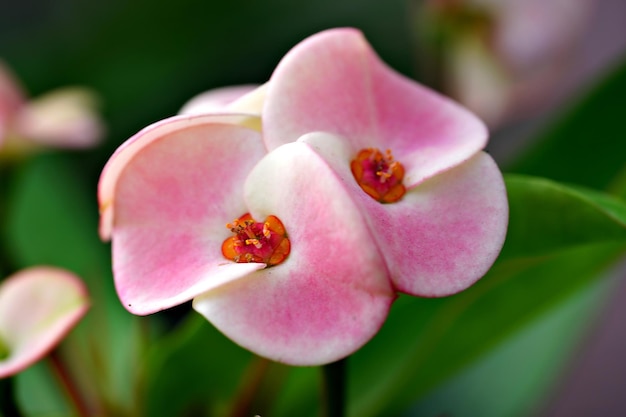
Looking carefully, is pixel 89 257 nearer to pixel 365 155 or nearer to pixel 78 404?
pixel 78 404

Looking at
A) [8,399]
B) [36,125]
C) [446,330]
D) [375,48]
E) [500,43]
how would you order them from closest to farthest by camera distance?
[8,399], [446,330], [36,125], [500,43], [375,48]

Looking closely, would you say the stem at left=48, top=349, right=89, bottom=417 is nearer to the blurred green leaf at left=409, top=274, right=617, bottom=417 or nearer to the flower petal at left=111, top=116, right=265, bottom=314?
the flower petal at left=111, top=116, right=265, bottom=314

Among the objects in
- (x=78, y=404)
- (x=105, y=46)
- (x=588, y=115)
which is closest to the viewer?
(x=78, y=404)

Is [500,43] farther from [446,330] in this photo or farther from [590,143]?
[446,330]

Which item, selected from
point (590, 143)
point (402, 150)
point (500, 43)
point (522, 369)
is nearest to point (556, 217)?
point (402, 150)

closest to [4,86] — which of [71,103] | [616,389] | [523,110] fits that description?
[71,103]

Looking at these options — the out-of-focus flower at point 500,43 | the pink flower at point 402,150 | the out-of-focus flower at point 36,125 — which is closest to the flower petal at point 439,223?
the pink flower at point 402,150
